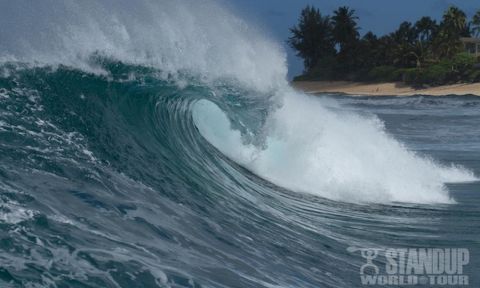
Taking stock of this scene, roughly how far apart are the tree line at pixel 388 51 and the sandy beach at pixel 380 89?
3.75 ft

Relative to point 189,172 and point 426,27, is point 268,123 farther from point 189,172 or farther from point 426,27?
point 426,27

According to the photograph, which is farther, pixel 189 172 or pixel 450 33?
pixel 450 33

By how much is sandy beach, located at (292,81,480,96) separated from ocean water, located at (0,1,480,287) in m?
52.4

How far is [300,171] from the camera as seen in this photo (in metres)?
12.1

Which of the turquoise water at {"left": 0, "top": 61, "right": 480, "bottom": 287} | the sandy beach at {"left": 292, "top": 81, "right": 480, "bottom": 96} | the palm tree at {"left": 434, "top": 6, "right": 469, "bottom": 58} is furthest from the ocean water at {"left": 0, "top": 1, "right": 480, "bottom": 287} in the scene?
the palm tree at {"left": 434, "top": 6, "right": 469, "bottom": 58}

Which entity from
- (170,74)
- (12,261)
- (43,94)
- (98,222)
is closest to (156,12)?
(170,74)

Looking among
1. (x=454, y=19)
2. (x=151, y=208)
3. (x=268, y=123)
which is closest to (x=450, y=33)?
(x=454, y=19)

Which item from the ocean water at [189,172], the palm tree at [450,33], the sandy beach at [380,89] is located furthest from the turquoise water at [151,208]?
the palm tree at [450,33]

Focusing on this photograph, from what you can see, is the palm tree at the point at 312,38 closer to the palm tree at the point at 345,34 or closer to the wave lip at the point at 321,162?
the palm tree at the point at 345,34

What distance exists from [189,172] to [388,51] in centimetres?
7912

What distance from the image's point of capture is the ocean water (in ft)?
19.3

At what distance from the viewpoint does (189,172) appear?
32.4 ft

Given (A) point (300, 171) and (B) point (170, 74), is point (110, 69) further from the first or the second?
(A) point (300, 171)

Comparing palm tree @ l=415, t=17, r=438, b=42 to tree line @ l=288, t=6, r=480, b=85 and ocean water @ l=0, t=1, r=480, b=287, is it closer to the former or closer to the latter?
tree line @ l=288, t=6, r=480, b=85
